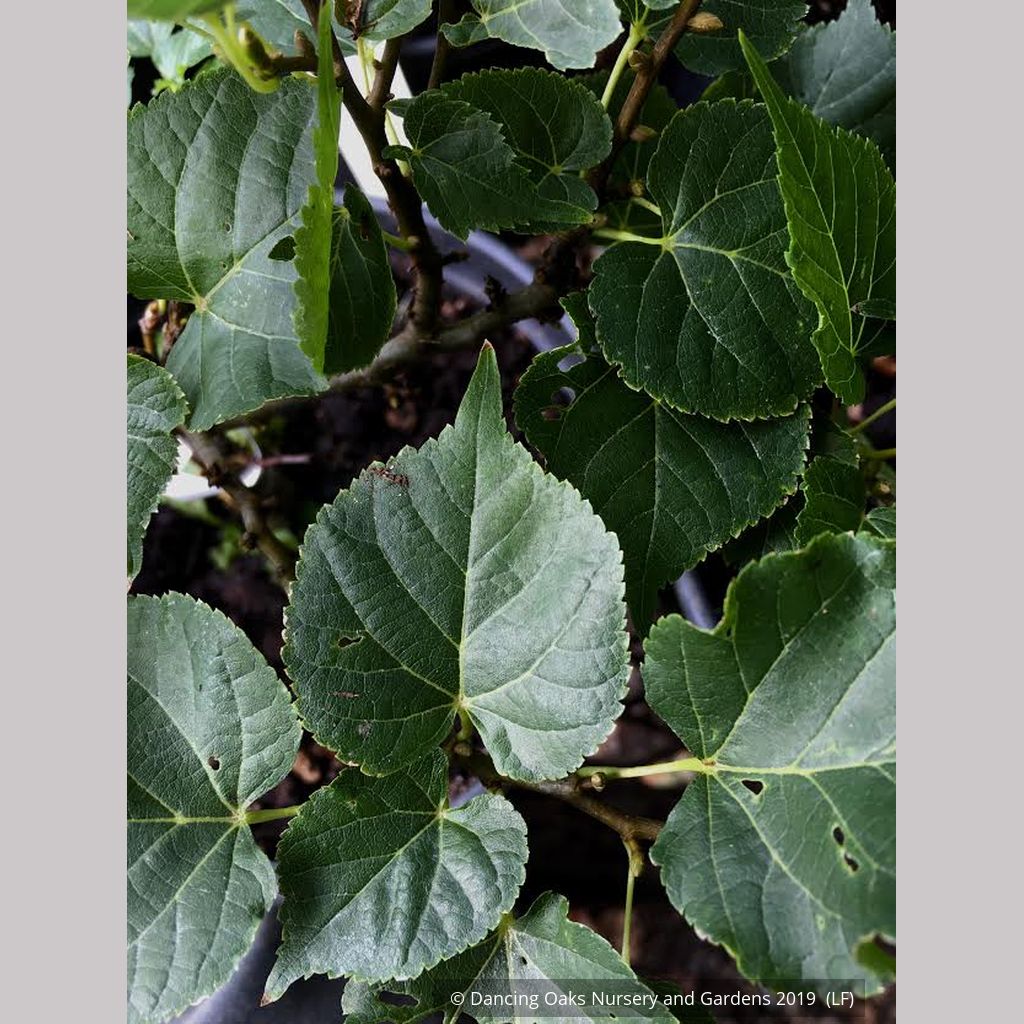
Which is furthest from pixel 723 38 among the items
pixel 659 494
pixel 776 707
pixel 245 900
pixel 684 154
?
pixel 245 900

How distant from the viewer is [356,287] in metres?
0.52

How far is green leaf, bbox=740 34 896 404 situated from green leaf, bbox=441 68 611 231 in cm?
9

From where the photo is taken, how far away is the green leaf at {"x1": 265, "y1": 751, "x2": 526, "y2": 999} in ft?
1.49

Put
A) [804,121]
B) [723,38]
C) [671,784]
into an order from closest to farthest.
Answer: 1. [804,121]
2. [723,38]
3. [671,784]

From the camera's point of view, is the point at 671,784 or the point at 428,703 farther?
the point at 671,784

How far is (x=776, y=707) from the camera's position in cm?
44

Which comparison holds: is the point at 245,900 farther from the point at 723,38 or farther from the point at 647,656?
the point at 723,38

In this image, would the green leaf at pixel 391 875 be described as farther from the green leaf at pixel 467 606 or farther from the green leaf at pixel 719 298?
the green leaf at pixel 719 298

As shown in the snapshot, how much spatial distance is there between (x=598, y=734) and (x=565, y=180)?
0.27 metres

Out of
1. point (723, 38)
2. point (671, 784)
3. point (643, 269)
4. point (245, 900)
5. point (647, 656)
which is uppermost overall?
point (723, 38)

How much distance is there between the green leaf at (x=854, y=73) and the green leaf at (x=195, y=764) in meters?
0.45

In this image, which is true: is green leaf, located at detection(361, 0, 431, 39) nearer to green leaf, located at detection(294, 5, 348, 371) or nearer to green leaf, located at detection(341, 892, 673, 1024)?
green leaf, located at detection(294, 5, 348, 371)

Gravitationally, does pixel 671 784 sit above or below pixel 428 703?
below

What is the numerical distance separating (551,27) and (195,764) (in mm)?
385
